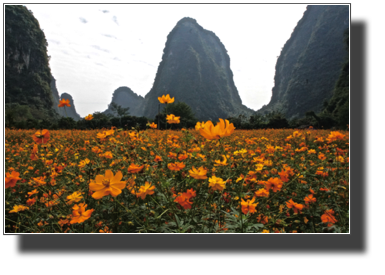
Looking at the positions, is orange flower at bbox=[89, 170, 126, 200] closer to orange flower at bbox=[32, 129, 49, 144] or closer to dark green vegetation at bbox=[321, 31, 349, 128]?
orange flower at bbox=[32, 129, 49, 144]

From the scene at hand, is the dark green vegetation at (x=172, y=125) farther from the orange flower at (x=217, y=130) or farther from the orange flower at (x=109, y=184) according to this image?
the orange flower at (x=109, y=184)

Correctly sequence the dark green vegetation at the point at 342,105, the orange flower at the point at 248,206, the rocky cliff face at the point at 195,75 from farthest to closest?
the rocky cliff face at the point at 195,75, the dark green vegetation at the point at 342,105, the orange flower at the point at 248,206

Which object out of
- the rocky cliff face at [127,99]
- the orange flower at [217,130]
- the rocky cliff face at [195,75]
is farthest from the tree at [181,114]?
the rocky cliff face at [127,99]

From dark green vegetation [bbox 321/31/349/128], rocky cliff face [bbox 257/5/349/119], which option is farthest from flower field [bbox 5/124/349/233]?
rocky cliff face [bbox 257/5/349/119]
